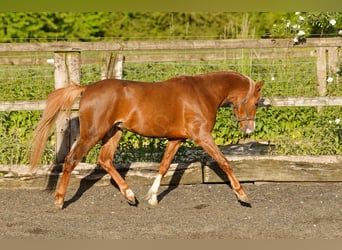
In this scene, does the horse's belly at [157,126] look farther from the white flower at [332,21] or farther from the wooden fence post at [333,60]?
the wooden fence post at [333,60]

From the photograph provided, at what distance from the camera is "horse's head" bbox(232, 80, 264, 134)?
7.49 metres

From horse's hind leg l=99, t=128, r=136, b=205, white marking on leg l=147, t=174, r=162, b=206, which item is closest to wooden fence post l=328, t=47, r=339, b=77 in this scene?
white marking on leg l=147, t=174, r=162, b=206

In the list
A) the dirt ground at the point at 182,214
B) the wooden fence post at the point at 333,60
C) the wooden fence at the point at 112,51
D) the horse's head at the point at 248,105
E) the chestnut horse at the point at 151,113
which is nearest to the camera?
the dirt ground at the point at 182,214

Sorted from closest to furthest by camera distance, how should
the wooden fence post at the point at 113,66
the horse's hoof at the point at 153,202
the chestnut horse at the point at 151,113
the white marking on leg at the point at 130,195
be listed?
the chestnut horse at the point at 151,113 → the white marking on leg at the point at 130,195 → the horse's hoof at the point at 153,202 → the wooden fence post at the point at 113,66

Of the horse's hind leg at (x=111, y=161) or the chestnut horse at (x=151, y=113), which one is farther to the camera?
the horse's hind leg at (x=111, y=161)

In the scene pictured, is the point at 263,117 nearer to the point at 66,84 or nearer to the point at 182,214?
the point at 66,84

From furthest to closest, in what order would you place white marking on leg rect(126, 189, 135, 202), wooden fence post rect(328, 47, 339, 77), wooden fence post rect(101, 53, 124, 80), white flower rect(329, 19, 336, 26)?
wooden fence post rect(328, 47, 339, 77) < white flower rect(329, 19, 336, 26) < wooden fence post rect(101, 53, 124, 80) < white marking on leg rect(126, 189, 135, 202)

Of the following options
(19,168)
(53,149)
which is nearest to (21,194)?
(19,168)

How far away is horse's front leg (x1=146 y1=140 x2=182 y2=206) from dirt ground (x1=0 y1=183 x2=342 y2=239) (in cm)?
11

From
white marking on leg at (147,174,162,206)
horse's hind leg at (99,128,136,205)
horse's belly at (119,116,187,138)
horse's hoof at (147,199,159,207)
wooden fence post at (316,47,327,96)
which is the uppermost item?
wooden fence post at (316,47,327,96)

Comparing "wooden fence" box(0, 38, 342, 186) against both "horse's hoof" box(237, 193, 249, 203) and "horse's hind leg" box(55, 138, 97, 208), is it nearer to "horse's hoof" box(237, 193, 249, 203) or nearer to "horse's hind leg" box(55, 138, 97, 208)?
"horse's hind leg" box(55, 138, 97, 208)

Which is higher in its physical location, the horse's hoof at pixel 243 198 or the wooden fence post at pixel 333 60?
the wooden fence post at pixel 333 60

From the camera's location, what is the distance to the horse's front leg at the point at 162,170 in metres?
7.25

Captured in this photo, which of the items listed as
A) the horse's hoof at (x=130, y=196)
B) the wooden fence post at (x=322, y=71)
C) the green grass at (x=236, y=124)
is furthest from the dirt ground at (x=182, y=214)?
the wooden fence post at (x=322, y=71)
